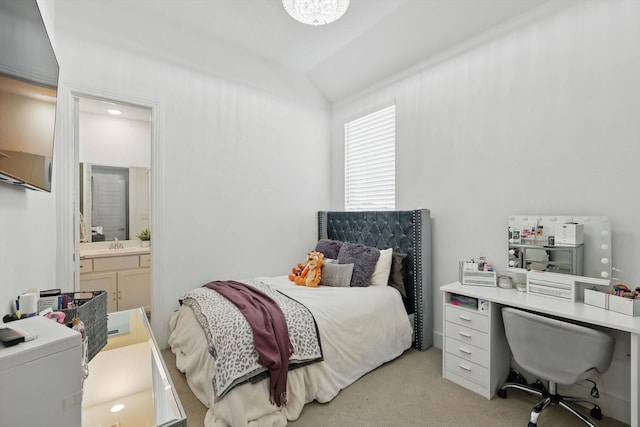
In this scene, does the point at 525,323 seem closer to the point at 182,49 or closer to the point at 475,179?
the point at 475,179

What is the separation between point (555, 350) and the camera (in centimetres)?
177

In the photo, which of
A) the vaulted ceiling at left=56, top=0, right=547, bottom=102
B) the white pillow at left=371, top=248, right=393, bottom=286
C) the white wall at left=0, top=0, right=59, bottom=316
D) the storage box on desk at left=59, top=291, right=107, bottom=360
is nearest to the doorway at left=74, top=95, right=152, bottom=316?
the vaulted ceiling at left=56, top=0, right=547, bottom=102

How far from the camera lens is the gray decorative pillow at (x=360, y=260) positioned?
9.77 ft

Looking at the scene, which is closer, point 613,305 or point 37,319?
point 37,319

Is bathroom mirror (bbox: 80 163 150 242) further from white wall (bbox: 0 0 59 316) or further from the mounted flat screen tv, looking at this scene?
the mounted flat screen tv

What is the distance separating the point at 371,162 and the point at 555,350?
100 inches

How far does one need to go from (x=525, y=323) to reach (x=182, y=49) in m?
3.72

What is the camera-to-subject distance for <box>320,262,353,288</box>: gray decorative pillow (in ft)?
9.72

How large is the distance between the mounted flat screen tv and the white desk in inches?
105

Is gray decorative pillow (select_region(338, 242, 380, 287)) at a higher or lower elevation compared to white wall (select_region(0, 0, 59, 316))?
lower

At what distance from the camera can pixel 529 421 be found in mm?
1855

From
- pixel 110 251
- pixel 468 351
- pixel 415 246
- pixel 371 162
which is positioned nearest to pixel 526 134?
pixel 415 246

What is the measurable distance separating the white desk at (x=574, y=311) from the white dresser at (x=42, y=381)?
7.67 ft

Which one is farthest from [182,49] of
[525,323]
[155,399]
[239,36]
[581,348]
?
[581,348]
